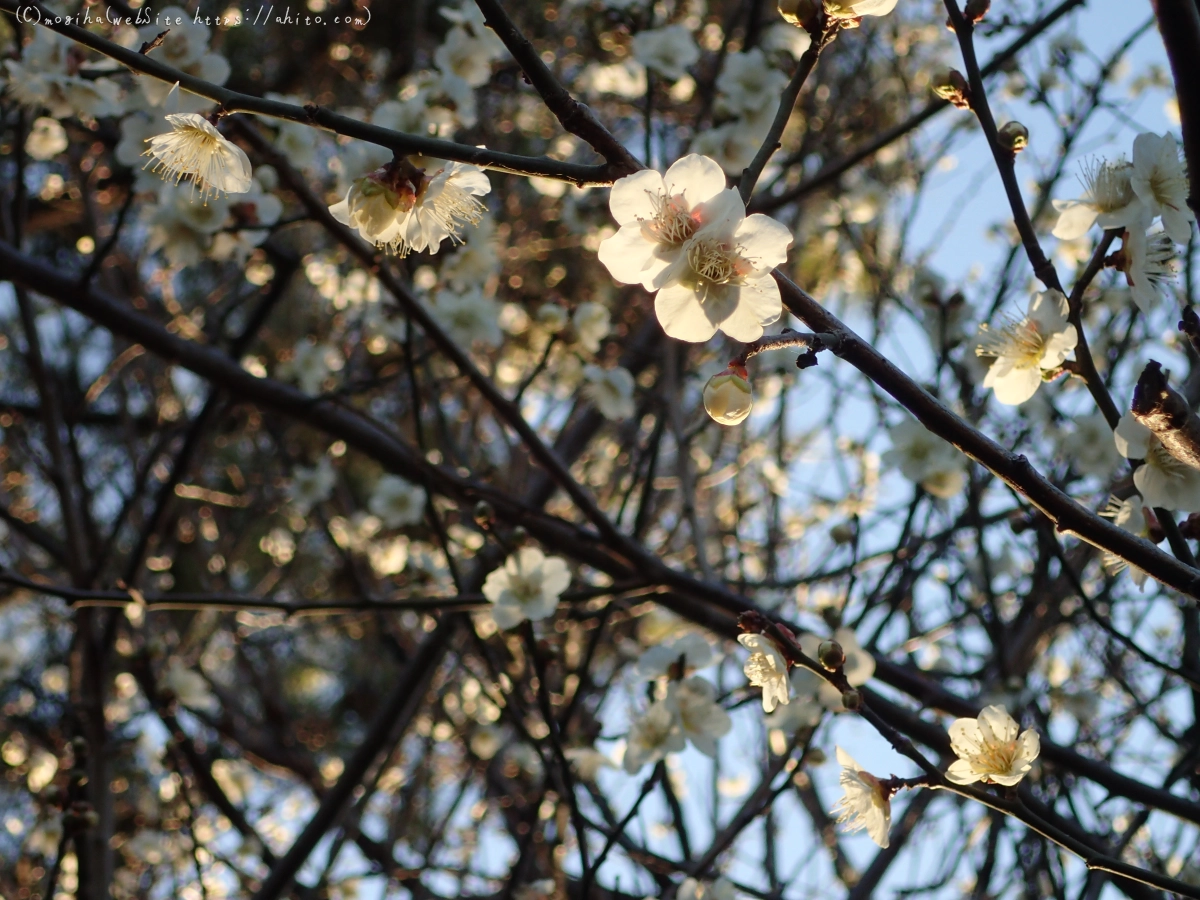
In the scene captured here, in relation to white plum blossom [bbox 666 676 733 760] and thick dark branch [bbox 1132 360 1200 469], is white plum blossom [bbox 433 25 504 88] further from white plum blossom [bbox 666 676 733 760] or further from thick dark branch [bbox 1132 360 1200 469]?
thick dark branch [bbox 1132 360 1200 469]

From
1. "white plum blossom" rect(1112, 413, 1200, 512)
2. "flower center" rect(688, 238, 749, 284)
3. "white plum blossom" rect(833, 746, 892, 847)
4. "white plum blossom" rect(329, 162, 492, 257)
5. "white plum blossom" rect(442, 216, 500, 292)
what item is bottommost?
"white plum blossom" rect(833, 746, 892, 847)

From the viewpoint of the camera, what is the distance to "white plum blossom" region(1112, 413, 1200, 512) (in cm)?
112

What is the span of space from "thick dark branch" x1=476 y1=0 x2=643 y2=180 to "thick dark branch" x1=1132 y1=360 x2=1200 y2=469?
48cm

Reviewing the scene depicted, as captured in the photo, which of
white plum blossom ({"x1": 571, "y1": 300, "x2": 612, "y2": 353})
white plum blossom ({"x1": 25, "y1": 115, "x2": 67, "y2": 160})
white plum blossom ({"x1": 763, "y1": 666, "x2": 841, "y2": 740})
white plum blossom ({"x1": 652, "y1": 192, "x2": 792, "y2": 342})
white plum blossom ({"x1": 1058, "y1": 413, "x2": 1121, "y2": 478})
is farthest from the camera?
white plum blossom ({"x1": 25, "y1": 115, "x2": 67, "y2": 160})

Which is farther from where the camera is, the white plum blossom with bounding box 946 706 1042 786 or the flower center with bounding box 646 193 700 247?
the white plum blossom with bounding box 946 706 1042 786

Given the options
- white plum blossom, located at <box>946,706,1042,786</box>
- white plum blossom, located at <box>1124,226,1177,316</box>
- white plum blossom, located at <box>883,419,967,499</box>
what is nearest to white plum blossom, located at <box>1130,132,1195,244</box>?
white plum blossom, located at <box>1124,226,1177,316</box>

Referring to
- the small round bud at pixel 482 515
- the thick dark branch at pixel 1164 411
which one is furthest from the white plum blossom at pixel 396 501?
the thick dark branch at pixel 1164 411

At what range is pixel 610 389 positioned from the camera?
241cm

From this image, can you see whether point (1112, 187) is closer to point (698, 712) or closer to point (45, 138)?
point (698, 712)

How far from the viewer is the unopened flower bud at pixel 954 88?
1.23 m

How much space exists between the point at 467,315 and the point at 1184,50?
1.82m

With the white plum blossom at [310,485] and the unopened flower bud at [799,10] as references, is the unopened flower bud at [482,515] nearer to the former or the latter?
the unopened flower bud at [799,10]

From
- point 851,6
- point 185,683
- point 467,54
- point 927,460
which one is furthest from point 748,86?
point 185,683

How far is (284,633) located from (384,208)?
374 cm
